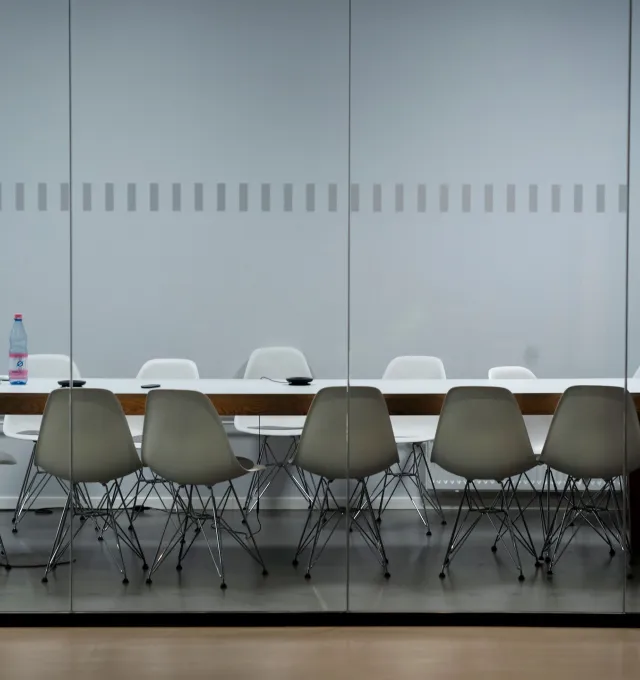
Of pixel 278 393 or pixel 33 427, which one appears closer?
pixel 278 393

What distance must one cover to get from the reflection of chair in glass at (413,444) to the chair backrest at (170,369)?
0.76 meters

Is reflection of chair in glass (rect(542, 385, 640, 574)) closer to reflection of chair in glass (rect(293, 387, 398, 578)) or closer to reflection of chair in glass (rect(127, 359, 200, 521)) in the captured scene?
reflection of chair in glass (rect(293, 387, 398, 578))

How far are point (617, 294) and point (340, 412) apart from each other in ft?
3.99

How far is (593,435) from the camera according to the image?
3.52 m

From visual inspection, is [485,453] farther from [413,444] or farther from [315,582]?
[315,582]

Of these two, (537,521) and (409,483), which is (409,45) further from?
(537,521)

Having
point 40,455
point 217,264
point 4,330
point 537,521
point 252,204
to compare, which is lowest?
point 537,521

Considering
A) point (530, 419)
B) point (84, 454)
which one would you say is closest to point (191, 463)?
point (84, 454)

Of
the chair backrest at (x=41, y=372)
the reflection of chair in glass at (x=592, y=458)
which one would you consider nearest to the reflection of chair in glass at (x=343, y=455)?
the reflection of chair in glass at (x=592, y=458)

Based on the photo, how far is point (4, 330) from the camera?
11.3 ft

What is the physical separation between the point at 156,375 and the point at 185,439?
0.28 meters

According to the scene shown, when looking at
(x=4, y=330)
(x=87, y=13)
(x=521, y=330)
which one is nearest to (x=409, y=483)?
(x=521, y=330)

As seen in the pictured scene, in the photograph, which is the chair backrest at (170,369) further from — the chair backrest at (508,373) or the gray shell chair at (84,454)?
the chair backrest at (508,373)

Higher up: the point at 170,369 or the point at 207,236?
the point at 207,236
